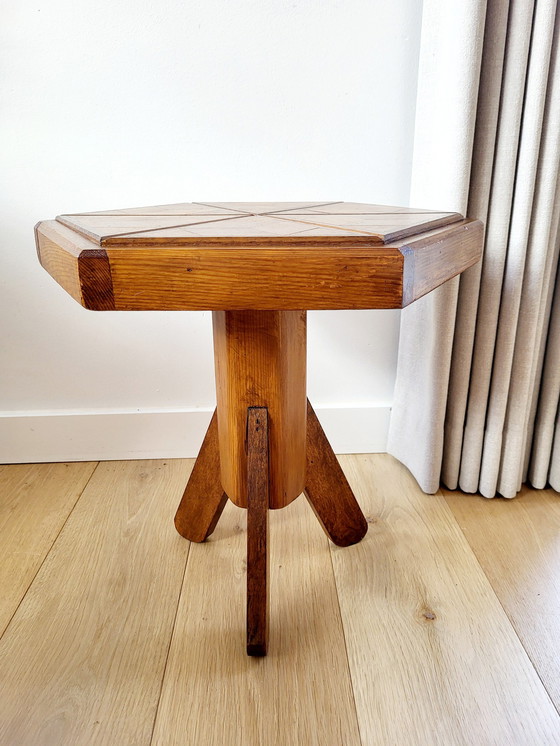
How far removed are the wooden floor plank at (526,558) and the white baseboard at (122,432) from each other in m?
0.27

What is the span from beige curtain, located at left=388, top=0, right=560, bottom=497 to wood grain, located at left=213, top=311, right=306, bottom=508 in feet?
1.35

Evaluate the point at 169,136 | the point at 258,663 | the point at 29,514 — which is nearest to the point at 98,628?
the point at 258,663

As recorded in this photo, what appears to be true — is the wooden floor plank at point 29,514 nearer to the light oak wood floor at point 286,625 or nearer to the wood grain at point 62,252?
the light oak wood floor at point 286,625

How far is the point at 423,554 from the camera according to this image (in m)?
1.01

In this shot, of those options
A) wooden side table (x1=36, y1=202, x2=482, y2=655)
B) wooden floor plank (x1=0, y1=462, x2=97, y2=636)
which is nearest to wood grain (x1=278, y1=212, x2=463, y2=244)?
wooden side table (x1=36, y1=202, x2=482, y2=655)

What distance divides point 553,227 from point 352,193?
396 millimetres

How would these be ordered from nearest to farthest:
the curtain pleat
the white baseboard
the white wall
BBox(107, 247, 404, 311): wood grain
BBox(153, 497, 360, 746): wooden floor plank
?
BBox(107, 247, 404, 311): wood grain → BBox(153, 497, 360, 746): wooden floor plank → the curtain pleat → the white wall → the white baseboard

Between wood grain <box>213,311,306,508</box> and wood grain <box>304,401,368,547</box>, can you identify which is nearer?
wood grain <box>213,311,306,508</box>

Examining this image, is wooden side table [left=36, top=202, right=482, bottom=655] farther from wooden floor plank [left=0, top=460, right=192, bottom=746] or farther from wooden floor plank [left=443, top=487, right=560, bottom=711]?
wooden floor plank [left=443, top=487, right=560, bottom=711]

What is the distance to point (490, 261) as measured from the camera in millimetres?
1037

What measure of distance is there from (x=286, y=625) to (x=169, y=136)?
0.93 meters

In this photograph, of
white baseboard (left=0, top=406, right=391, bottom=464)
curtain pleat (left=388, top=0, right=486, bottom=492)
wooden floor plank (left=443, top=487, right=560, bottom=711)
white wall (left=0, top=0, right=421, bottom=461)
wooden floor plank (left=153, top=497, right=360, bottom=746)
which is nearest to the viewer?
wooden floor plank (left=153, top=497, right=360, bottom=746)

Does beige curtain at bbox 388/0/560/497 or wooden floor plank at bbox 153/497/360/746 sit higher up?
beige curtain at bbox 388/0/560/497

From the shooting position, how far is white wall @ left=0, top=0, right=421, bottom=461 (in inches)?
41.8
